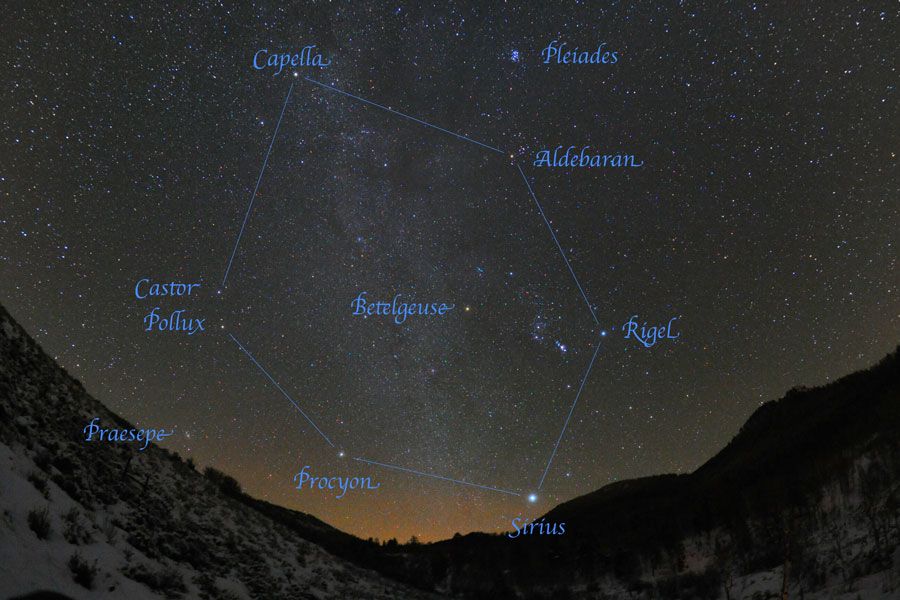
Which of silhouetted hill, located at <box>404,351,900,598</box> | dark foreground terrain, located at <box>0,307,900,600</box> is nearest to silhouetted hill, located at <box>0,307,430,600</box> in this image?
dark foreground terrain, located at <box>0,307,900,600</box>

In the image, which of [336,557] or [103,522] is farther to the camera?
[336,557]

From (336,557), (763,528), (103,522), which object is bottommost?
(763,528)

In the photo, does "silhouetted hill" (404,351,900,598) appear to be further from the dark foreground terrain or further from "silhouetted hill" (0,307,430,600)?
"silhouetted hill" (0,307,430,600)

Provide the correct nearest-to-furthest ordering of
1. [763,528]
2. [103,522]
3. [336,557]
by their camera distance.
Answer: [103,522]
[336,557]
[763,528]

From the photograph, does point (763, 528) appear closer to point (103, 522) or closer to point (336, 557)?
point (336, 557)

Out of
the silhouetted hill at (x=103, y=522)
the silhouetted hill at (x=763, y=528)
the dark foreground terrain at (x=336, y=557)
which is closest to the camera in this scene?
the silhouetted hill at (x=103, y=522)

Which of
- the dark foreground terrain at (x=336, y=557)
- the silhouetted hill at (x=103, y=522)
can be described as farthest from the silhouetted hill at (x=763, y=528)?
the silhouetted hill at (x=103, y=522)

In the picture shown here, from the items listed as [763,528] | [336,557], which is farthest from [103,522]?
[763,528]

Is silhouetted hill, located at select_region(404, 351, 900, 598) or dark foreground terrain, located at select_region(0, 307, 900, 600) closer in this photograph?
dark foreground terrain, located at select_region(0, 307, 900, 600)

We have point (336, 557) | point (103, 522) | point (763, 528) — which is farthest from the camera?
point (763, 528)

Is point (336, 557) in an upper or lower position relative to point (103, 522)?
lower

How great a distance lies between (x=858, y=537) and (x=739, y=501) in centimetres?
2038

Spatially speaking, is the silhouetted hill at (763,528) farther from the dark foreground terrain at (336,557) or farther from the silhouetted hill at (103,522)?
the silhouetted hill at (103,522)

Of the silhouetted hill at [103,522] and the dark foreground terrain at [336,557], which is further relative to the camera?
the dark foreground terrain at [336,557]
